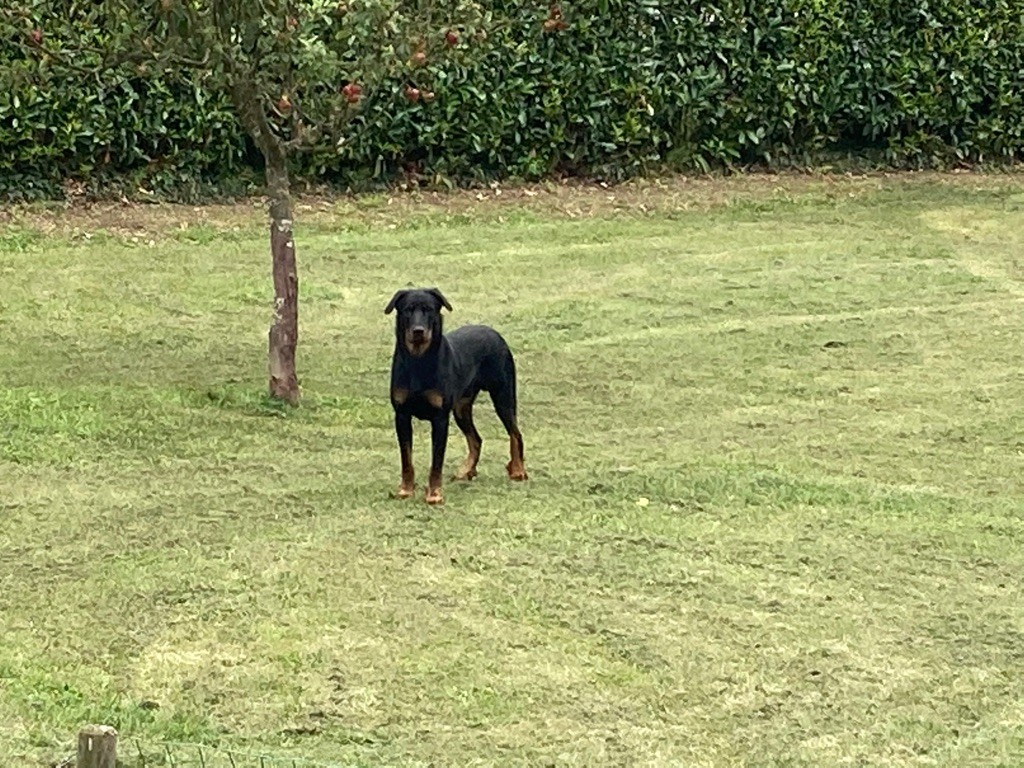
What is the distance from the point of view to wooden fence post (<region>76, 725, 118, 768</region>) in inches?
161

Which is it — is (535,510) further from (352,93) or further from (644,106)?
(644,106)

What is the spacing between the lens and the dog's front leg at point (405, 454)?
7.47 meters

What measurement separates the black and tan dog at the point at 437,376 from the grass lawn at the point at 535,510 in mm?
218

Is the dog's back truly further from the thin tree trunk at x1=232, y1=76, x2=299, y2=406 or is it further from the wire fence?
the wire fence

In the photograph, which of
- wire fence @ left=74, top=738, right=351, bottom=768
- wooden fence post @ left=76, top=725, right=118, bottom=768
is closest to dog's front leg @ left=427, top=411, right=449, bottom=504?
wire fence @ left=74, top=738, right=351, bottom=768

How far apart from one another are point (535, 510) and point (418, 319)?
3.30ft

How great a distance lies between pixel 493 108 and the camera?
14.5 meters

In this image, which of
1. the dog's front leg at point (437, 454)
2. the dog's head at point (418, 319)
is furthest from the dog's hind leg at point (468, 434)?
the dog's head at point (418, 319)

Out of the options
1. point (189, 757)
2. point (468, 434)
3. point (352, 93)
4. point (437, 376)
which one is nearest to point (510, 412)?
point (468, 434)

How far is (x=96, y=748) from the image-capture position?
412 cm

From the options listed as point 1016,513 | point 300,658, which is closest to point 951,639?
point 1016,513

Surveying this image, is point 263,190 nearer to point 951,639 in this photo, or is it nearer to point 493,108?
point 493,108

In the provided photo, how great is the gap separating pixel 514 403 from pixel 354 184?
6.82 metres

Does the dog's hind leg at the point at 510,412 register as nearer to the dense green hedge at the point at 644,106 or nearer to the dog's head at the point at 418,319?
the dog's head at the point at 418,319
